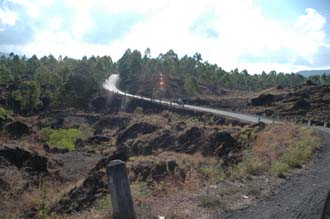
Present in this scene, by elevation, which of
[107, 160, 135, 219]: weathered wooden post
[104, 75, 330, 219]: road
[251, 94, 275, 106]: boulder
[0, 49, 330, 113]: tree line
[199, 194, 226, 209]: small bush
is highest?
[0, 49, 330, 113]: tree line

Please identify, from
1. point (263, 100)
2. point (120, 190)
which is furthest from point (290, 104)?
point (120, 190)

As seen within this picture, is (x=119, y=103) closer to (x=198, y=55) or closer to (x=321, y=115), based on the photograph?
(x=321, y=115)

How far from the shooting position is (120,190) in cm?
589

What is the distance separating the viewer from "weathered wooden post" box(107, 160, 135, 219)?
588 centimetres

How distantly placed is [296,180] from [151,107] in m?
61.0

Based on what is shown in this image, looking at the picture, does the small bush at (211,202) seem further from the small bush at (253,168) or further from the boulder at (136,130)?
the boulder at (136,130)

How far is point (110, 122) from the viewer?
207ft

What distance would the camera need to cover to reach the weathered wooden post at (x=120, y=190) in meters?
5.88

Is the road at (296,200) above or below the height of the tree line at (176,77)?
below

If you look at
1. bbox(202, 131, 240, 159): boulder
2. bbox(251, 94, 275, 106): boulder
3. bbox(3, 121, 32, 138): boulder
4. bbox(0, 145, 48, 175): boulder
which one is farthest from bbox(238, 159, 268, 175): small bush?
bbox(251, 94, 275, 106): boulder

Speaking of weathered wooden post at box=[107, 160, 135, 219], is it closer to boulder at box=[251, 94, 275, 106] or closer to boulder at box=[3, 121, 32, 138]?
boulder at box=[3, 121, 32, 138]

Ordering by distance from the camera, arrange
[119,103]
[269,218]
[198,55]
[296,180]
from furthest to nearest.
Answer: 1. [198,55]
2. [119,103]
3. [296,180]
4. [269,218]

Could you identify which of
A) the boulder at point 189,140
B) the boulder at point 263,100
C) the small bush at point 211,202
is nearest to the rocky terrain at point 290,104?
the boulder at point 263,100

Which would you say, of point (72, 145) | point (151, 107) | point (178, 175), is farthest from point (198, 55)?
point (178, 175)
